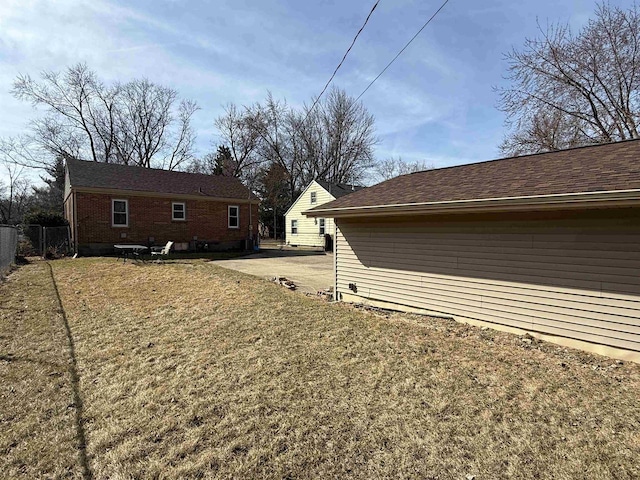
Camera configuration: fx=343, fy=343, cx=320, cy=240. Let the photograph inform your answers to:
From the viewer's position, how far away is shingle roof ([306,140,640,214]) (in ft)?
15.0

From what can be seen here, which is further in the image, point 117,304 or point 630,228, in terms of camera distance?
point 117,304

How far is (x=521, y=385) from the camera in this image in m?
3.60

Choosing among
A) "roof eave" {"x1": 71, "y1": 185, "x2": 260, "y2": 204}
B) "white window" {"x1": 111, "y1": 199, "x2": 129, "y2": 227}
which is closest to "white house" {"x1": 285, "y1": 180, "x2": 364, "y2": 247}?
"roof eave" {"x1": 71, "y1": 185, "x2": 260, "y2": 204}

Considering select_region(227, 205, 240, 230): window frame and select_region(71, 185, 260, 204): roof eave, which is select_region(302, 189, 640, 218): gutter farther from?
select_region(227, 205, 240, 230): window frame

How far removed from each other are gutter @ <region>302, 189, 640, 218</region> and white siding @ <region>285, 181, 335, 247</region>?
17.6 meters

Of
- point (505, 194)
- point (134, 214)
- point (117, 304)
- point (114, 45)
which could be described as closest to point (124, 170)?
point (134, 214)

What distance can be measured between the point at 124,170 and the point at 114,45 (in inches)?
427

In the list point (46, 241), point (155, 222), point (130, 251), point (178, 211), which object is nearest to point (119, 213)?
point (155, 222)

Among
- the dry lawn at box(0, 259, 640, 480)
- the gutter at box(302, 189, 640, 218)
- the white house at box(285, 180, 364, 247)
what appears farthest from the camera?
the white house at box(285, 180, 364, 247)

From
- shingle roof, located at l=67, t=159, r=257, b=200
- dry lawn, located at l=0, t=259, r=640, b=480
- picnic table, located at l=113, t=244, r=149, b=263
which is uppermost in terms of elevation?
shingle roof, located at l=67, t=159, r=257, b=200

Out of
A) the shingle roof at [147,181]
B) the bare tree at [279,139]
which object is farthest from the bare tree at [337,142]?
A: the shingle roof at [147,181]

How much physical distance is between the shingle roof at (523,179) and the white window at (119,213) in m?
12.9

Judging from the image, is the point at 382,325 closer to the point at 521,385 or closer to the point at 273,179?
the point at 521,385

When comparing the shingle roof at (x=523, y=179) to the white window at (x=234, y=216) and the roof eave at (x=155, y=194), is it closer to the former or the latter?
the roof eave at (x=155, y=194)
